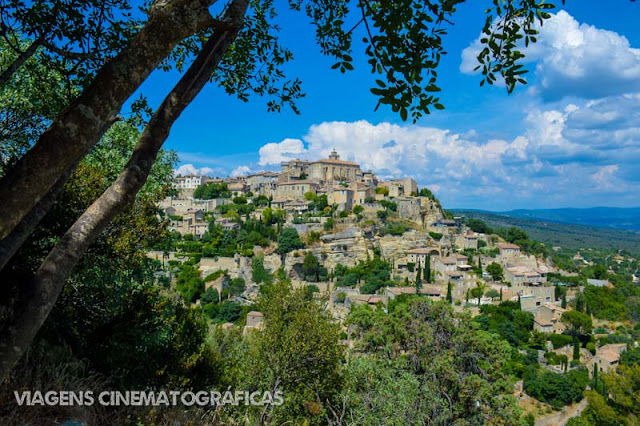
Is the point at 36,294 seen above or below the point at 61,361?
above

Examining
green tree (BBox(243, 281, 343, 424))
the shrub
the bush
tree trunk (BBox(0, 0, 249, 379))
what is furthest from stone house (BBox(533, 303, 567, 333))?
tree trunk (BBox(0, 0, 249, 379))

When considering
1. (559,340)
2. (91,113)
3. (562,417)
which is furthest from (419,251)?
(91,113)

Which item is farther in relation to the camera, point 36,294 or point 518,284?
point 518,284

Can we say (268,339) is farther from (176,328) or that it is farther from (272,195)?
Answer: (272,195)

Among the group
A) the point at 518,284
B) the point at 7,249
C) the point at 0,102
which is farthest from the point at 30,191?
the point at 518,284

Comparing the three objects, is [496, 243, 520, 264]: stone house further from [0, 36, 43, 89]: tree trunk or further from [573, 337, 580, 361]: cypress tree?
[0, 36, 43, 89]: tree trunk
